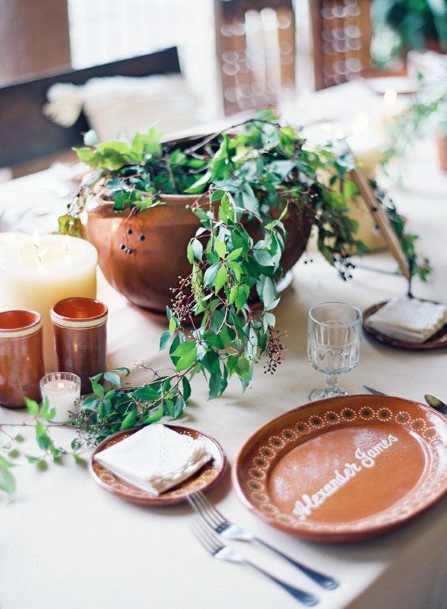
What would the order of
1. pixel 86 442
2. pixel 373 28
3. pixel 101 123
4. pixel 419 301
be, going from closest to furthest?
pixel 86 442 → pixel 419 301 → pixel 101 123 → pixel 373 28

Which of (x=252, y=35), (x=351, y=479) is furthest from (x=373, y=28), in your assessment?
(x=351, y=479)

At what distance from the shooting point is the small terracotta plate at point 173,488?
33.0 inches

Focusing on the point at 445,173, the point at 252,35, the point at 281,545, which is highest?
the point at 252,35

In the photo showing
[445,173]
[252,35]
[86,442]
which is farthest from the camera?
[252,35]

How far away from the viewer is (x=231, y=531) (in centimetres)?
80

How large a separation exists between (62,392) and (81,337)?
3.2 inches

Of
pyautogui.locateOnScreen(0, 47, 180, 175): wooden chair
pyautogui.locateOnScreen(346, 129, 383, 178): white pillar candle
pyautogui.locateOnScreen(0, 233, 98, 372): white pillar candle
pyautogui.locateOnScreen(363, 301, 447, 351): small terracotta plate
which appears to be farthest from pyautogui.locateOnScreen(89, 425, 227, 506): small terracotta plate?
pyautogui.locateOnScreen(0, 47, 180, 175): wooden chair

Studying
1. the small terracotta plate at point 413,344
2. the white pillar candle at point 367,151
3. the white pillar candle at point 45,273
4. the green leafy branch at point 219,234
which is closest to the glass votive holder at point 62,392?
the green leafy branch at point 219,234

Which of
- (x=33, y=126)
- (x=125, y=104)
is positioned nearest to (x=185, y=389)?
(x=33, y=126)

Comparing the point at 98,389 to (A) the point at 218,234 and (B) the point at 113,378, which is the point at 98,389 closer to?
(B) the point at 113,378

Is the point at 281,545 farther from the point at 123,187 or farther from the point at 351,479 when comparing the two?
the point at 123,187

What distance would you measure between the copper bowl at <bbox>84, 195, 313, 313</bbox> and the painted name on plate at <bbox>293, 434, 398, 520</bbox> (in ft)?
1.21

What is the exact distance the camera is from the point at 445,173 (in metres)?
1.88

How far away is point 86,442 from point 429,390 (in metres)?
0.46
